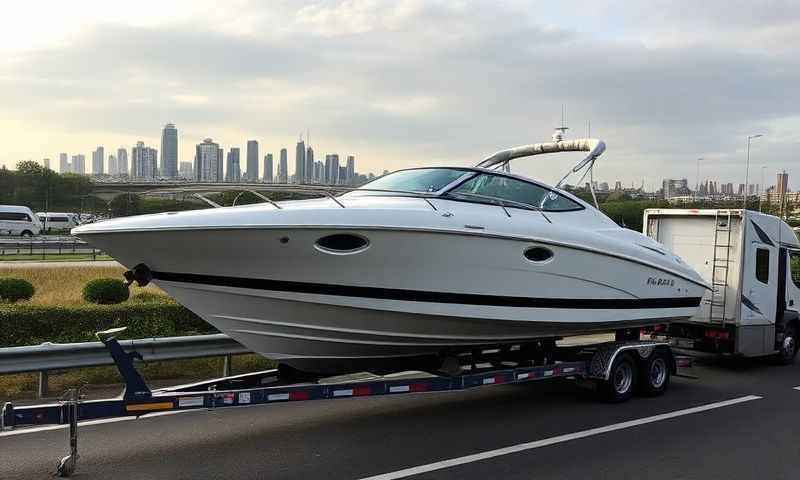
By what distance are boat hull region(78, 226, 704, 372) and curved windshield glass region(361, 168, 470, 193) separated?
970 mm

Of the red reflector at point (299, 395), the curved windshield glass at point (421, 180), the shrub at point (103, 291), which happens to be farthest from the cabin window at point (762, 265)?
the shrub at point (103, 291)

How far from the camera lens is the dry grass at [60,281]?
12.8 metres

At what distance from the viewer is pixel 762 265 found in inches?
409

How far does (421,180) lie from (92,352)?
12.7 ft

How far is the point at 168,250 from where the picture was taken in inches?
207

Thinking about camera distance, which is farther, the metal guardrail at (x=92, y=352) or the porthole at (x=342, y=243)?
the metal guardrail at (x=92, y=352)

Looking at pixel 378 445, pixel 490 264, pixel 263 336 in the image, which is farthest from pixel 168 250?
pixel 490 264

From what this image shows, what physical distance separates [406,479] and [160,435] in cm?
242

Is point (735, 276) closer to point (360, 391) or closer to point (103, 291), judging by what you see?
A: point (360, 391)

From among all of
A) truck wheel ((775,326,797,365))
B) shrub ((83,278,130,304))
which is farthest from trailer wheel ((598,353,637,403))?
shrub ((83,278,130,304))

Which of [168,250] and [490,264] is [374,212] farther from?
[168,250]

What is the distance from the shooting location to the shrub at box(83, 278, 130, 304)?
11883mm

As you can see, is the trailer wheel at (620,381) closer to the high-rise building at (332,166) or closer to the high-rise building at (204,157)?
the high-rise building at (332,166)

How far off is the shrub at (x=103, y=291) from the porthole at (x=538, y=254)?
858 centimetres
